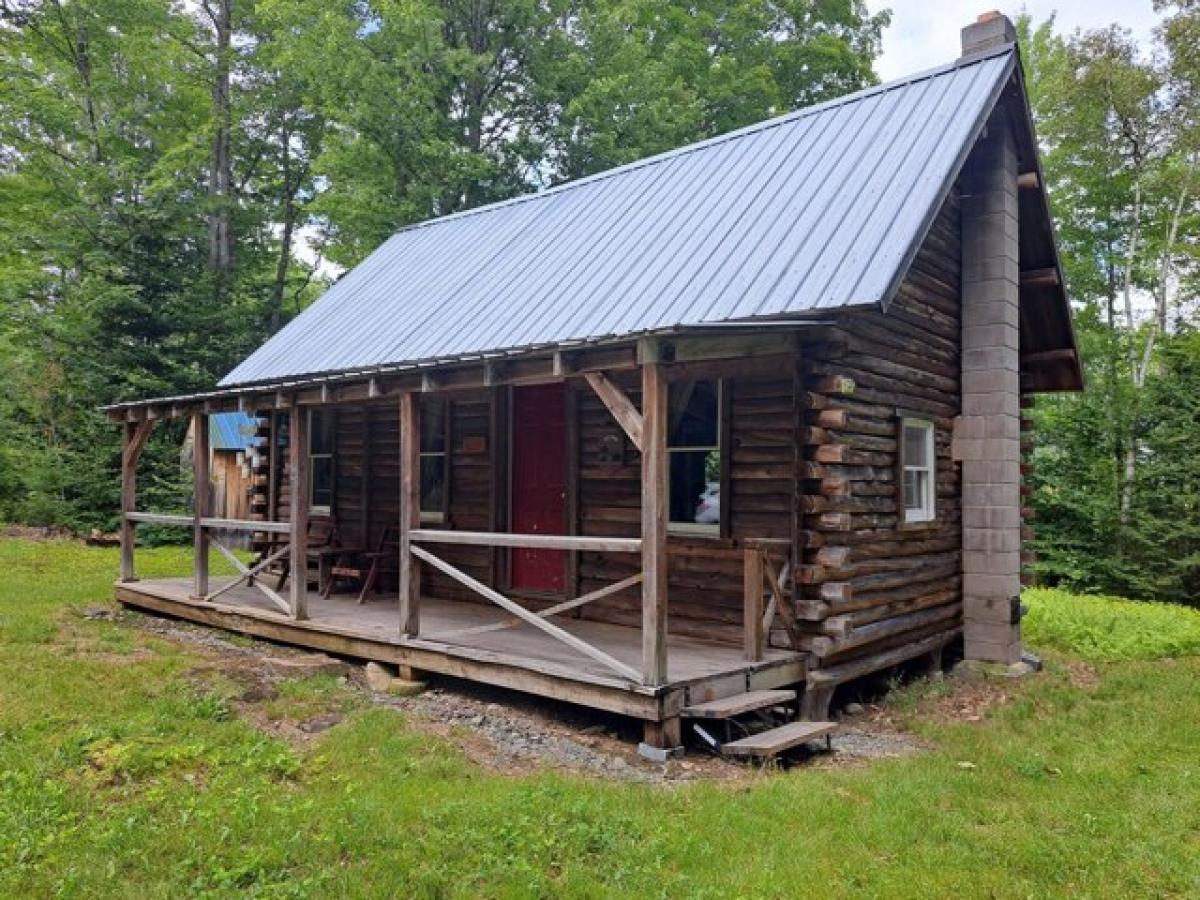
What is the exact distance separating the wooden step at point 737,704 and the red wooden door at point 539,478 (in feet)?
11.7

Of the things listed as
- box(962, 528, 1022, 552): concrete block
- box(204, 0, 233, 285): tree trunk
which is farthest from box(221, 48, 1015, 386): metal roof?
box(204, 0, 233, 285): tree trunk

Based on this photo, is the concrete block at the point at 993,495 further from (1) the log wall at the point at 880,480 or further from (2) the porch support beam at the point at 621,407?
(2) the porch support beam at the point at 621,407

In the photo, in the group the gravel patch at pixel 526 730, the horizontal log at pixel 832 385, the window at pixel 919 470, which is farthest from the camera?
the window at pixel 919 470

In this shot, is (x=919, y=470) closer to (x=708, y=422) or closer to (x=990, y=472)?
(x=990, y=472)

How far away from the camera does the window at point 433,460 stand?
37.0ft

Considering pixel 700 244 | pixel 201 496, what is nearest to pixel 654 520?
pixel 700 244

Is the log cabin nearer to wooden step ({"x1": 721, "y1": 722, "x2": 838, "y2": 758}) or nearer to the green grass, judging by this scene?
wooden step ({"x1": 721, "y1": 722, "x2": 838, "y2": 758})

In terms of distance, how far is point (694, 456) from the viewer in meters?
8.77

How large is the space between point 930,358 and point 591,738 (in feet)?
17.6

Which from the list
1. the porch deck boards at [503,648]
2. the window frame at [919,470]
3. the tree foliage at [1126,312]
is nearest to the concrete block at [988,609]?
the window frame at [919,470]

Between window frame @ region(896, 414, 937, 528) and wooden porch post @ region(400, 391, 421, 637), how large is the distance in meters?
4.66

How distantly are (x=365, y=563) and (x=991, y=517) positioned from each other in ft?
25.3

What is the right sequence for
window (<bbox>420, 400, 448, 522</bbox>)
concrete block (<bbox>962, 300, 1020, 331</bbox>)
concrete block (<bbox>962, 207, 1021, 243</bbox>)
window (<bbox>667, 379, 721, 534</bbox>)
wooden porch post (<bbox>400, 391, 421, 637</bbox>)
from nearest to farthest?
1. wooden porch post (<bbox>400, 391, 421, 637</bbox>)
2. window (<bbox>667, 379, 721, 534</bbox>)
3. concrete block (<bbox>962, 207, 1021, 243</bbox>)
4. concrete block (<bbox>962, 300, 1020, 331</bbox>)
5. window (<bbox>420, 400, 448, 522</bbox>)

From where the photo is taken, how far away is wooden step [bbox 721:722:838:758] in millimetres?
→ 6062
